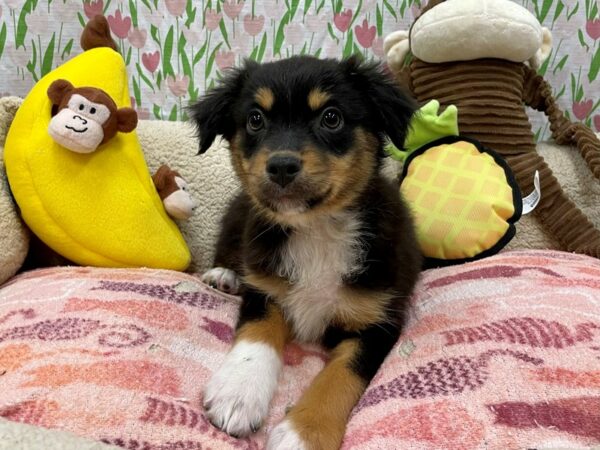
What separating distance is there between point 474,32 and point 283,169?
1624 millimetres

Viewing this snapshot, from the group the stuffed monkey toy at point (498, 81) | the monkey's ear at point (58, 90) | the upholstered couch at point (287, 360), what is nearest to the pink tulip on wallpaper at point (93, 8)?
the monkey's ear at point (58, 90)

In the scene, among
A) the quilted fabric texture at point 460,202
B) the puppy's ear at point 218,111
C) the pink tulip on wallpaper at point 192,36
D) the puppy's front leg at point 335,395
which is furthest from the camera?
the pink tulip on wallpaper at point 192,36

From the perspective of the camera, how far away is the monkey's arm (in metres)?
2.87

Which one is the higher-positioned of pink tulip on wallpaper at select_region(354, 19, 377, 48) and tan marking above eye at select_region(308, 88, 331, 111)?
tan marking above eye at select_region(308, 88, 331, 111)

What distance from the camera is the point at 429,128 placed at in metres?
2.75

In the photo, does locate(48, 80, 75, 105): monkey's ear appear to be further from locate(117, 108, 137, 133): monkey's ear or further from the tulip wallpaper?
the tulip wallpaper

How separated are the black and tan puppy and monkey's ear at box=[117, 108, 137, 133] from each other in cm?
44

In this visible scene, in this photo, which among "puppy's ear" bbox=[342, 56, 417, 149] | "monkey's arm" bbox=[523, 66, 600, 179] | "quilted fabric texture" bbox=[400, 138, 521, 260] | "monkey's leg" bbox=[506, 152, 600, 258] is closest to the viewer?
"puppy's ear" bbox=[342, 56, 417, 149]

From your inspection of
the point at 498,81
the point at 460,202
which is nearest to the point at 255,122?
the point at 460,202

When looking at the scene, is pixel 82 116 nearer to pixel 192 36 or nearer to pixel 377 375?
pixel 192 36

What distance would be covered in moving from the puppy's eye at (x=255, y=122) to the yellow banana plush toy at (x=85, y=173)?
753 millimetres

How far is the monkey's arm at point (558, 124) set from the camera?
287 centimetres

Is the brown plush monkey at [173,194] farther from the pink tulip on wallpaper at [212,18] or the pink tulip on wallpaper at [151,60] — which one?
the pink tulip on wallpaper at [212,18]

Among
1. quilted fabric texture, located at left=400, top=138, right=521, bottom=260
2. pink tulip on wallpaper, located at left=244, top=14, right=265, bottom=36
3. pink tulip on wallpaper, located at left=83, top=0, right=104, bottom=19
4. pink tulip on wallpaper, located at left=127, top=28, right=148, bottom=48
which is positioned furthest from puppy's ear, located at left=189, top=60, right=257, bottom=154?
pink tulip on wallpaper, located at left=83, top=0, right=104, bottom=19
